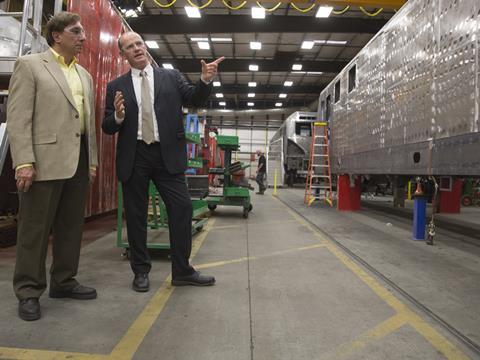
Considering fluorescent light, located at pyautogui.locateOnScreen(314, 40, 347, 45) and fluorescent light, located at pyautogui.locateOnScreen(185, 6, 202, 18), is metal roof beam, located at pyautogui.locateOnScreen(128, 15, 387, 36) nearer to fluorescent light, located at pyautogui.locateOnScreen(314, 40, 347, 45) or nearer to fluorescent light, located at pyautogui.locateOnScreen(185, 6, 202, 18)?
fluorescent light, located at pyautogui.locateOnScreen(185, 6, 202, 18)

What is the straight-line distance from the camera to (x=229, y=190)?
7.89m

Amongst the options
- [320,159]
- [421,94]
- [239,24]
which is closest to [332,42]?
[239,24]

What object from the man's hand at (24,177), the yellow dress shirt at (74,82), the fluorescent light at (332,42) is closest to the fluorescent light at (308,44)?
the fluorescent light at (332,42)

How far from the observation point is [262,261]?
4.16 meters

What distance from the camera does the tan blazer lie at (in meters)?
2.44

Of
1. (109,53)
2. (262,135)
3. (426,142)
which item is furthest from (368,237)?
(262,135)

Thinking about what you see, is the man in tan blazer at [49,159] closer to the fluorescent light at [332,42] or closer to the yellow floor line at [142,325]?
the yellow floor line at [142,325]

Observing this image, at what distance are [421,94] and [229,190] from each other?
4136mm

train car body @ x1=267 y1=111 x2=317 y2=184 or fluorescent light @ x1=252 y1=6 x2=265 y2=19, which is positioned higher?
A: fluorescent light @ x1=252 y1=6 x2=265 y2=19

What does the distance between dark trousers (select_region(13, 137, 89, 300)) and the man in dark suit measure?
0.36m

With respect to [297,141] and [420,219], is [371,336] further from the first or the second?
[297,141]

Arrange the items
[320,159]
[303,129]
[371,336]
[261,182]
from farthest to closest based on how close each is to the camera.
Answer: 1. [303,129]
2. [261,182]
3. [320,159]
4. [371,336]

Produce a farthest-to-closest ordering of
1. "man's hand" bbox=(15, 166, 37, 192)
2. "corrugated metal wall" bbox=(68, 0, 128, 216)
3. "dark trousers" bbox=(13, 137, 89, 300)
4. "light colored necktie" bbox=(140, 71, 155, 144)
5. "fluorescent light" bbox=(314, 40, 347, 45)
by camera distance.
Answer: "fluorescent light" bbox=(314, 40, 347, 45)
"corrugated metal wall" bbox=(68, 0, 128, 216)
"light colored necktie" bbox=(140, 71, 155, 144)
"dark trousers" bbox=(13, 137, 89, 300)
"man's hand" bbox=(15, 166, 37, 192)

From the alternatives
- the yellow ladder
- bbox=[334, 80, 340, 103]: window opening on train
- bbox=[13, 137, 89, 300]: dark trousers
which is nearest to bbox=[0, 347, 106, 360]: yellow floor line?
bbox=[13, 137, 89, 300]: dark trousers
